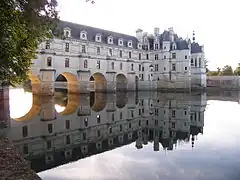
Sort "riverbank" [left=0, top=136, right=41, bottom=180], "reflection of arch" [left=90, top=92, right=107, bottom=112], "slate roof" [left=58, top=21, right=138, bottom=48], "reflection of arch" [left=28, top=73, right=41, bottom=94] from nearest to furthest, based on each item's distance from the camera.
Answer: "riverbank" [left=0, top=136, right=41, bottom=180] < "reflection of arch" [left=90, top=92, right=107, bottom=112] < "reflection of arch" [left=28, top=73, right=41, bottom=94] < "slate roof" [left=58, top=21, right=138, bottom=48]

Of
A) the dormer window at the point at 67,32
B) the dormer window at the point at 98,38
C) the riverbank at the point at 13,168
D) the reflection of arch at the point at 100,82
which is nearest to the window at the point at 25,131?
the riverbank at the point at 13,168

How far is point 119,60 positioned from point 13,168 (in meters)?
36.8

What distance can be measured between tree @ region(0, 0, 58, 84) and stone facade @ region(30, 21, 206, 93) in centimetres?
2236

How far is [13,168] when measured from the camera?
511 centimetres

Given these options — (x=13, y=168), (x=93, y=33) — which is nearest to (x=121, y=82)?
(x=93, y=33)

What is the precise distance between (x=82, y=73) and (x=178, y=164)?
28102mm

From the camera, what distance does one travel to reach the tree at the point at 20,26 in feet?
21.0

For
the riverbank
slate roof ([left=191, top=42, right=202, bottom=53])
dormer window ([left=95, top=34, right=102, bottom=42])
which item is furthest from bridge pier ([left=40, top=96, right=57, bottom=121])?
slate roof ([left=191, top=42, right=202, bottom=53])

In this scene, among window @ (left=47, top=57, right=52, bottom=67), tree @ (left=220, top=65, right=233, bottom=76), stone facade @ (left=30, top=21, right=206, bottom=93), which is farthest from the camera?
tree @ (left=220, top=65, right=233, bottom=76)

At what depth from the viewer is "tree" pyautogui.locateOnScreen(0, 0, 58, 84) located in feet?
21.0

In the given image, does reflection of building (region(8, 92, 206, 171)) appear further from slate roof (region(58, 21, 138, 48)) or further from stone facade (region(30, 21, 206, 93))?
slate roof (region(58, 21, 138, 48))

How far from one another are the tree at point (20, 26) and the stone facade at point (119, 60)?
73.4 ft

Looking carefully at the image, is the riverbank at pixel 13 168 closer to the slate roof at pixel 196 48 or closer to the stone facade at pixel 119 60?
the stone facade at pixel 119 60

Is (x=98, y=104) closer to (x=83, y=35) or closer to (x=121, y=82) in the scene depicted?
(x=83, y=35)
